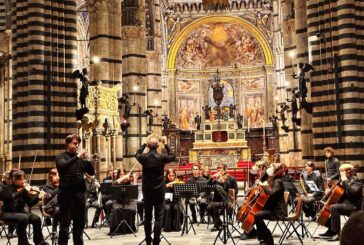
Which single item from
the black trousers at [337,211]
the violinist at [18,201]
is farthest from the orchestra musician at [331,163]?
the violinist at [18,201]

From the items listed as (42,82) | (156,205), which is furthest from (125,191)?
(42,82)

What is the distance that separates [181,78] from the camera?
44.3 meters

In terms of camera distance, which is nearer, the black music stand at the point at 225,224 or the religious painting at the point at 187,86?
the black music stand at the point at 225,224

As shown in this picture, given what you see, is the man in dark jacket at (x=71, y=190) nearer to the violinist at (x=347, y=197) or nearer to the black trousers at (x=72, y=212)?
the black trousers at (x=72, y=212)

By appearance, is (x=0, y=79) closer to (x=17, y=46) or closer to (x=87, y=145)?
(x=87, y=145)

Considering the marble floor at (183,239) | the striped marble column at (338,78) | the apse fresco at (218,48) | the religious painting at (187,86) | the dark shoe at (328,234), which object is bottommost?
the marble floor at (183,239)

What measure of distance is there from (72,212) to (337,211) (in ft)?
14.2

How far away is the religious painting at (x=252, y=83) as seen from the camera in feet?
144

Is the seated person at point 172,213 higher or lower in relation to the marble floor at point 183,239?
higher

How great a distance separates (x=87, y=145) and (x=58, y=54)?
6.96 m

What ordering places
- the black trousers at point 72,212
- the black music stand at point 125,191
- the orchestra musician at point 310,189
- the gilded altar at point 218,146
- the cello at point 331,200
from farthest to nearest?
the gilded altar at point 218,146 → the orchestra musician at point 310,189 → the black music stand at point 125,191 → the cello at point 331,200 → the black trousers at point 72,212

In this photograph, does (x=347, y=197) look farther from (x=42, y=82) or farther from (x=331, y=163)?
(x=42, y=82)

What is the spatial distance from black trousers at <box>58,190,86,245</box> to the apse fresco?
37.7m

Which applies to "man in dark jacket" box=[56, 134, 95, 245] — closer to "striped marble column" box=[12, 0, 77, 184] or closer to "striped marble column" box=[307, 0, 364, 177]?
"striped marble column" box=[12, 0, 77, 184]
